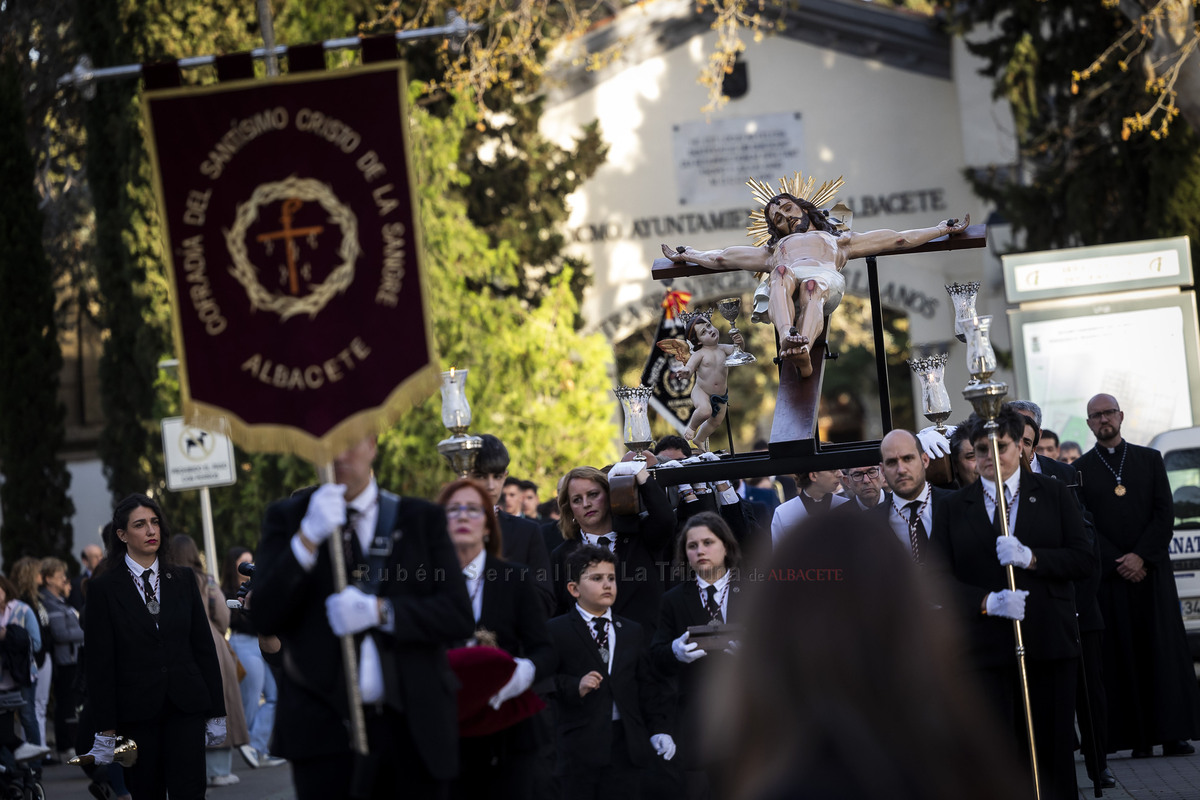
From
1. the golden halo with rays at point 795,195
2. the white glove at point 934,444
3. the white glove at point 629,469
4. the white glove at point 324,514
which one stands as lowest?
the white glove at point 934,444

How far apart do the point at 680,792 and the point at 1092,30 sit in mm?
16808

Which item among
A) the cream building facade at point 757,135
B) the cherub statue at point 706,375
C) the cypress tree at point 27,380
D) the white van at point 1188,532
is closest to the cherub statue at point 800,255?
the cherub statue at point 706,375

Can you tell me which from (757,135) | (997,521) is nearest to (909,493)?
(997,521)

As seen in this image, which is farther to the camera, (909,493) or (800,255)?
(800,255)

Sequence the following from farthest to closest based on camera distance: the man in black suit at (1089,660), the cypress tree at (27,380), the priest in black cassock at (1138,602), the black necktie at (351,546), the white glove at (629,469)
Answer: the cypress tree at (27,380) < the priest in black cassock at (1138,602) < the man in black suit at (1089,660) < the white glove at (629,469) < the black necktie at (351,546)

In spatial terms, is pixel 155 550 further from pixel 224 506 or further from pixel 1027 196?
pixel 1027 196

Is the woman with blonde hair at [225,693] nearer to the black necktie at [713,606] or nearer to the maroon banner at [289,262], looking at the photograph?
the black necktie at [713,606]

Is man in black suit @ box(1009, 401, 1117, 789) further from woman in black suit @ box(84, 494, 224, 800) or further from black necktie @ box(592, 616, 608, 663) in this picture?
woman in black suit @ box(84, 494, 224, 800)

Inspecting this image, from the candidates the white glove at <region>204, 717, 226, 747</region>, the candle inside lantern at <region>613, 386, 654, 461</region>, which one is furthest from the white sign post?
the candle inside lantern at <region>613, 386, 654, 461</region>

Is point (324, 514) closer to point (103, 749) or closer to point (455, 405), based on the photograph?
point (455, 405)

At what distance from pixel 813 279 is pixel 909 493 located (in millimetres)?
1401

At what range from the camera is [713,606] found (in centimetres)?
782

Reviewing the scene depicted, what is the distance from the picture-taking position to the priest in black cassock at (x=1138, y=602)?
1063 centimetres

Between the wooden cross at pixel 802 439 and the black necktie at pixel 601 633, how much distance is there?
131 cm
